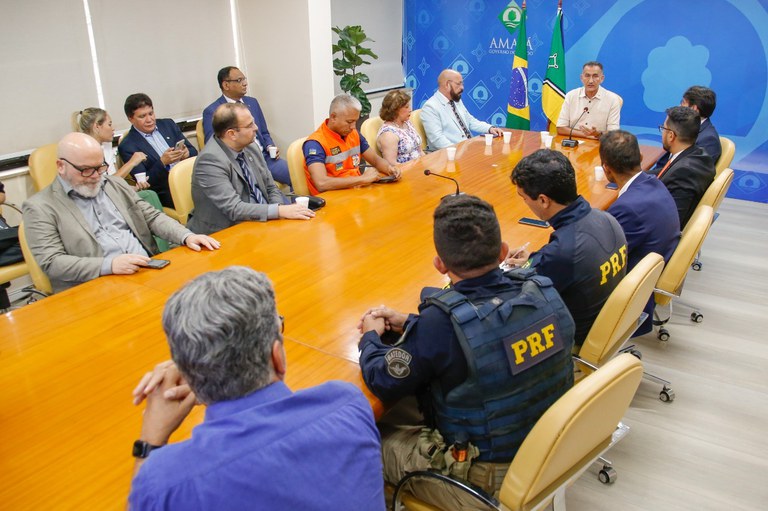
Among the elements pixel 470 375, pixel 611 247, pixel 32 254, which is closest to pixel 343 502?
pixel 470 375

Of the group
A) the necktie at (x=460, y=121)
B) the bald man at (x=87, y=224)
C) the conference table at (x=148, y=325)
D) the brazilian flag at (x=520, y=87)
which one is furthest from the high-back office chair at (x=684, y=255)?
the brazilian flag at (x=520, y=87)

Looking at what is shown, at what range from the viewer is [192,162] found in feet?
11.4

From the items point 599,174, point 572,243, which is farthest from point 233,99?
point 572,243

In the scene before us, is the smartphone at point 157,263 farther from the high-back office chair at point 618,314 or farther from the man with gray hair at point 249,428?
the high-back office chair at point 618,314

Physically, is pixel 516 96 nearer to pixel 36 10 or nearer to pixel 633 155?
pixel 633 155

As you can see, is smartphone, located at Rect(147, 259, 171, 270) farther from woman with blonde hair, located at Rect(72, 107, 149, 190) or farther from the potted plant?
the potted plant

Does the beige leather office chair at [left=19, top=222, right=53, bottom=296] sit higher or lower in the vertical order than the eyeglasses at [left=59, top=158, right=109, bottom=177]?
lower

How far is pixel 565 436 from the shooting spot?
1.37 metres

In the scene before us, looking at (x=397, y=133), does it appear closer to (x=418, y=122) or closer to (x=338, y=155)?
(x=338, y=155)

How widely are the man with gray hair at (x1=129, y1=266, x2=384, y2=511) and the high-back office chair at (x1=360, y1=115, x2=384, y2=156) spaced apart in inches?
140

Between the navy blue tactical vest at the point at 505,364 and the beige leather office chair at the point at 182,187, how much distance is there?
227 cm

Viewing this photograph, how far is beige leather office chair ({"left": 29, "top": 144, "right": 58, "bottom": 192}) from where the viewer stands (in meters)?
4.09

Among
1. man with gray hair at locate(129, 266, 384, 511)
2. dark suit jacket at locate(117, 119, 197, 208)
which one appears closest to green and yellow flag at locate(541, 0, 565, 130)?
dark suit jacket at locate(117, 119, 197, 208)

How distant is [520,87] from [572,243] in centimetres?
506
